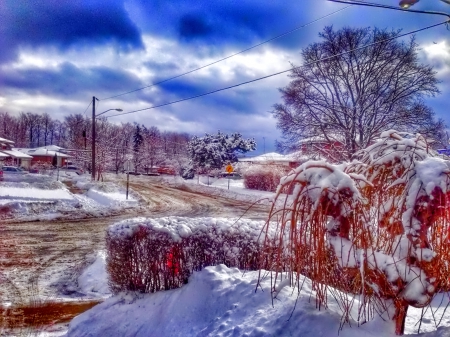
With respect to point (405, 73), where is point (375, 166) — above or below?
below

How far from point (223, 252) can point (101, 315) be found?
1786 millimetres

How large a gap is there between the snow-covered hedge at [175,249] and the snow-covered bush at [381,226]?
6.94ft

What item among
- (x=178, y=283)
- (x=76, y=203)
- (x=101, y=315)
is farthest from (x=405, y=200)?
(x=76, y=203)

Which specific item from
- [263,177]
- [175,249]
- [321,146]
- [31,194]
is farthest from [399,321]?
[263,177]

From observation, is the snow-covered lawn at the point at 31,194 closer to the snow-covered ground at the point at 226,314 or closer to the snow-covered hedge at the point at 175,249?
the snow-covered hedge at the point at 175,249

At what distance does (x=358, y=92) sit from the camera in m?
18.0

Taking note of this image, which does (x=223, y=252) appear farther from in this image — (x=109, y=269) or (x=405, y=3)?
(x=405, y=3)

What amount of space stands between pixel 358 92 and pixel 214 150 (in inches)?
904

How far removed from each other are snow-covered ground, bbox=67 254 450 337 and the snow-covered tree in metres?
34.7

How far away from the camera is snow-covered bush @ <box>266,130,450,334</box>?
8.54ft

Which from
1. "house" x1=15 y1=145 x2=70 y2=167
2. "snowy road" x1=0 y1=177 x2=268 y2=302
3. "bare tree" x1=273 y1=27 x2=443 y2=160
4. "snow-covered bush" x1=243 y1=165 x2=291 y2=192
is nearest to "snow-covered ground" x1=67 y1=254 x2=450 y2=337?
"snowy road" x1=0 y1=177 x2=268 y2=302

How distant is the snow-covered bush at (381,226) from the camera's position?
2604mm

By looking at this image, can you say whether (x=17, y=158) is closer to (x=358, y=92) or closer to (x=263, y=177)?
(x=263, y=177)

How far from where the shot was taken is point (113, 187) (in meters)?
26.4
